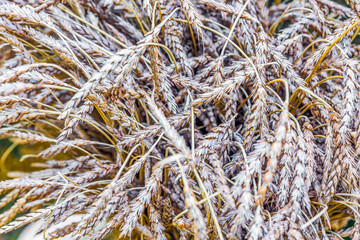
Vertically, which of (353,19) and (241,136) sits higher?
(353,19)

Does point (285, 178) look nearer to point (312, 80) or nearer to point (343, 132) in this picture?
point (343, 132)

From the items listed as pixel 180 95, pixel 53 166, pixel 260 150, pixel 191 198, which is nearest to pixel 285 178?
pixel 260 150

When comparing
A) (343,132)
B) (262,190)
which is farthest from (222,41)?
(262,190)

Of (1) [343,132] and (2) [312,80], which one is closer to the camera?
(1) [343,132]

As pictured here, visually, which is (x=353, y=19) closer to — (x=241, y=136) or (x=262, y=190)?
(x=241, y=136)

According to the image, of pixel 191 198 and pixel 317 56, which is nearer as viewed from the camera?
pixel 191 198

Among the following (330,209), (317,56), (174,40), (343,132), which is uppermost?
(174,40)

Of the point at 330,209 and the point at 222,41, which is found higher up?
the point at 222,41

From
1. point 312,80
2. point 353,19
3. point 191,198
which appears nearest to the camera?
point 191,198

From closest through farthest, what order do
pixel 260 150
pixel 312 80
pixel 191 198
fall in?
pixel 191 198
pixel 260 150
pixel 312 80
